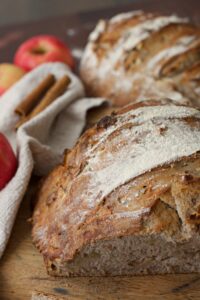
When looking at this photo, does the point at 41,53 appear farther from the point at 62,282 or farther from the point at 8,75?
the point at 62,282

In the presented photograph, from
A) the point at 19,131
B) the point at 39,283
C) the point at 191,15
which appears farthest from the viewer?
the point at 191,15

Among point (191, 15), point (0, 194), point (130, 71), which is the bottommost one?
point (191, 15)

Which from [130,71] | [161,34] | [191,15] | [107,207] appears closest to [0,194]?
[107,207]

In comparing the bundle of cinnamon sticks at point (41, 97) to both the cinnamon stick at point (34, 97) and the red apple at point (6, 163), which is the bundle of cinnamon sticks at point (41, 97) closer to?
the cinnamon stick at point (34, 97)

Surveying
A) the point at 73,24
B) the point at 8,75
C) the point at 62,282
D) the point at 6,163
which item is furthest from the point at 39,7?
the point at 62,282

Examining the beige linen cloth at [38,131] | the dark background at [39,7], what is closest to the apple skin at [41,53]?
the beige linen cloth at [38,131]

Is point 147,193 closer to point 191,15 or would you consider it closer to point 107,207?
point 107,207

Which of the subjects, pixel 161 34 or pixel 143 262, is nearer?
pixel 143 262
